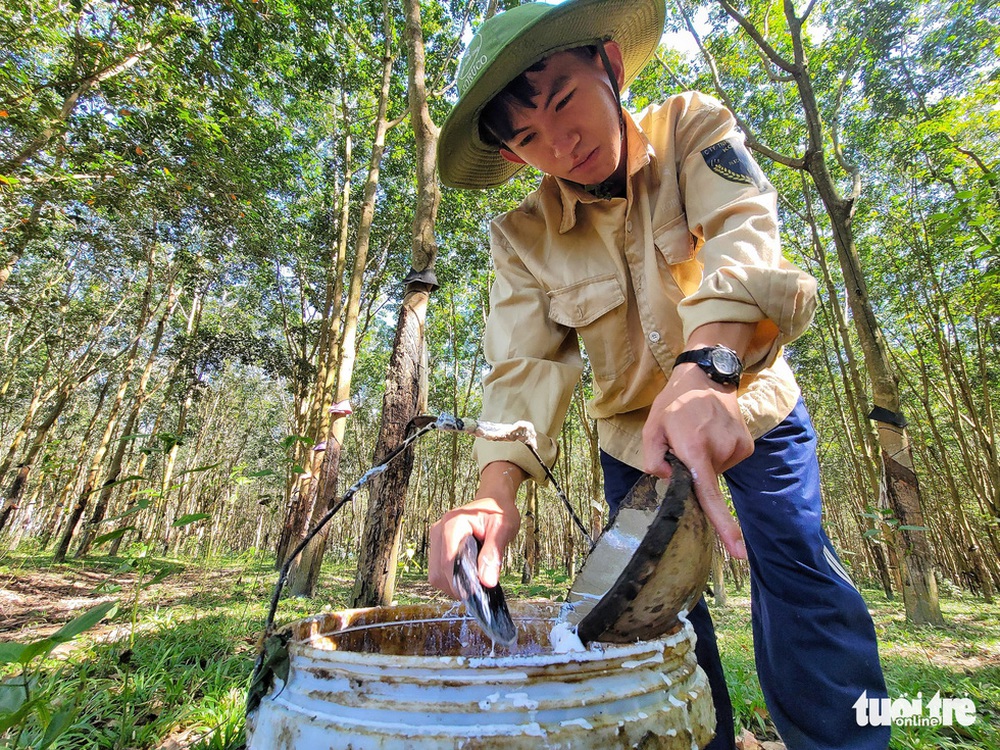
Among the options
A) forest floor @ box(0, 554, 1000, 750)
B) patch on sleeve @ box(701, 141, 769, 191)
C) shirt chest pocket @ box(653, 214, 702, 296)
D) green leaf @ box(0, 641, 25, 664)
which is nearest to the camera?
green leaf @ box(0, 641, 25, 664)

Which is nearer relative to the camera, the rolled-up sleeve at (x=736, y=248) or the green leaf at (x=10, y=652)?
the green leaf at (x=10, y=652)

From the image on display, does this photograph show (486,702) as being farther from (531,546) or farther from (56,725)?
(531,546)

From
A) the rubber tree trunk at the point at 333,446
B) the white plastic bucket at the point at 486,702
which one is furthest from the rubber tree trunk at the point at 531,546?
the white plastic bucket at the point at 486,702

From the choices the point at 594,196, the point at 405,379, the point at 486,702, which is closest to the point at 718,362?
the point at 486,702

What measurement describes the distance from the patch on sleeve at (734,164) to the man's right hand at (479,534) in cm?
102

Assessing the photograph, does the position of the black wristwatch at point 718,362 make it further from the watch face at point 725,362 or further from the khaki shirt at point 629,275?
the khaki shirt at point 629,275

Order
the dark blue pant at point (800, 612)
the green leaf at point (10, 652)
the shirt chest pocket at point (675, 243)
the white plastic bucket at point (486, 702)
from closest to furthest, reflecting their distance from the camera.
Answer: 1. the white plastic bucket at point (486, 702)
2. the green leaf at point (10, 652)
3. the dark blue pant at point (800, 612)
4. the shirt chest pocket at point (675, 243)

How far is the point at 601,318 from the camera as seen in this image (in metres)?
1.59

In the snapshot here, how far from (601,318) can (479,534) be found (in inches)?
32.8

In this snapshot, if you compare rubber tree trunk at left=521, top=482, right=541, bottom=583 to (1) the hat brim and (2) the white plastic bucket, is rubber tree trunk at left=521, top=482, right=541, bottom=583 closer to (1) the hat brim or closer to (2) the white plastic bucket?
(1) the hat brim

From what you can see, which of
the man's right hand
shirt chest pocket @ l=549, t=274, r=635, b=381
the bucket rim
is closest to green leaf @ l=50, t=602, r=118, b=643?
the bucket rim

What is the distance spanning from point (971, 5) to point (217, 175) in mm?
12816

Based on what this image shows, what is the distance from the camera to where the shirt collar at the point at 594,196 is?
153 cm

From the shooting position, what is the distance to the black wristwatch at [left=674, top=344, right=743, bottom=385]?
910mm
